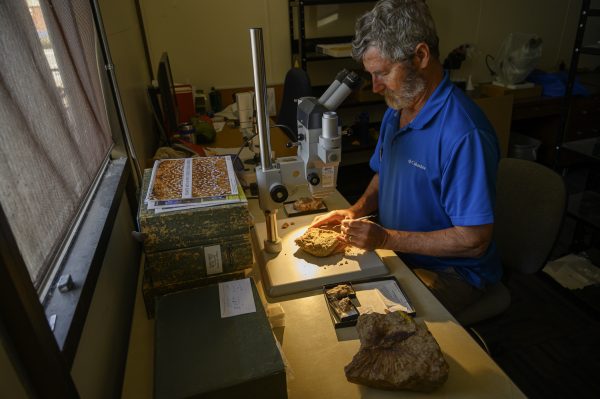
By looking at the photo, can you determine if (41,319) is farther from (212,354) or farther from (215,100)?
(215,100)

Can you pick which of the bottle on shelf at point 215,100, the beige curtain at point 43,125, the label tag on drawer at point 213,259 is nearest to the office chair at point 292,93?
the bottle on shelf at point 215,100

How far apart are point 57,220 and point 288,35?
2934 mm

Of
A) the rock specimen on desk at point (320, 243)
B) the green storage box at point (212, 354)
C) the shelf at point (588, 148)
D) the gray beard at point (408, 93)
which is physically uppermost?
the gray beard at point (408, 93)

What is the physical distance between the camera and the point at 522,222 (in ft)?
4.67

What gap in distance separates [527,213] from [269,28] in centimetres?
264

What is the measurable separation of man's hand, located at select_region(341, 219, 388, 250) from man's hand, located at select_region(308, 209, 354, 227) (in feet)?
0.50

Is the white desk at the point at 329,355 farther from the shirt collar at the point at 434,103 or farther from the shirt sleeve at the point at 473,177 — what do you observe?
the shirt collar at the point at 434,103

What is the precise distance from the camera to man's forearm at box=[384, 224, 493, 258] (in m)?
1.24

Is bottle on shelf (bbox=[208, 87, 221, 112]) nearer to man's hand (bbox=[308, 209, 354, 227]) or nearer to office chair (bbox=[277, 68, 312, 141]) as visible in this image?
office chair (bbox=[277, 68, 312, 141])

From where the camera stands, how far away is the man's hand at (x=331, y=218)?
4.65 feet

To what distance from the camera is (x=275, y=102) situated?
3418 mm

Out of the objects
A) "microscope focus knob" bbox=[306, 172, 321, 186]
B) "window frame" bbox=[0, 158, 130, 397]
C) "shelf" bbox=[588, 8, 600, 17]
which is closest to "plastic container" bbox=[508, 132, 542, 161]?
"shelf" bbox=[588, 8, 600, 17]

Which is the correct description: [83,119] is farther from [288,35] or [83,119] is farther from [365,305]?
[288,35]

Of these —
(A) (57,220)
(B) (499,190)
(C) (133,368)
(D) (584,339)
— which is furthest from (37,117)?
(D) (584,339)
